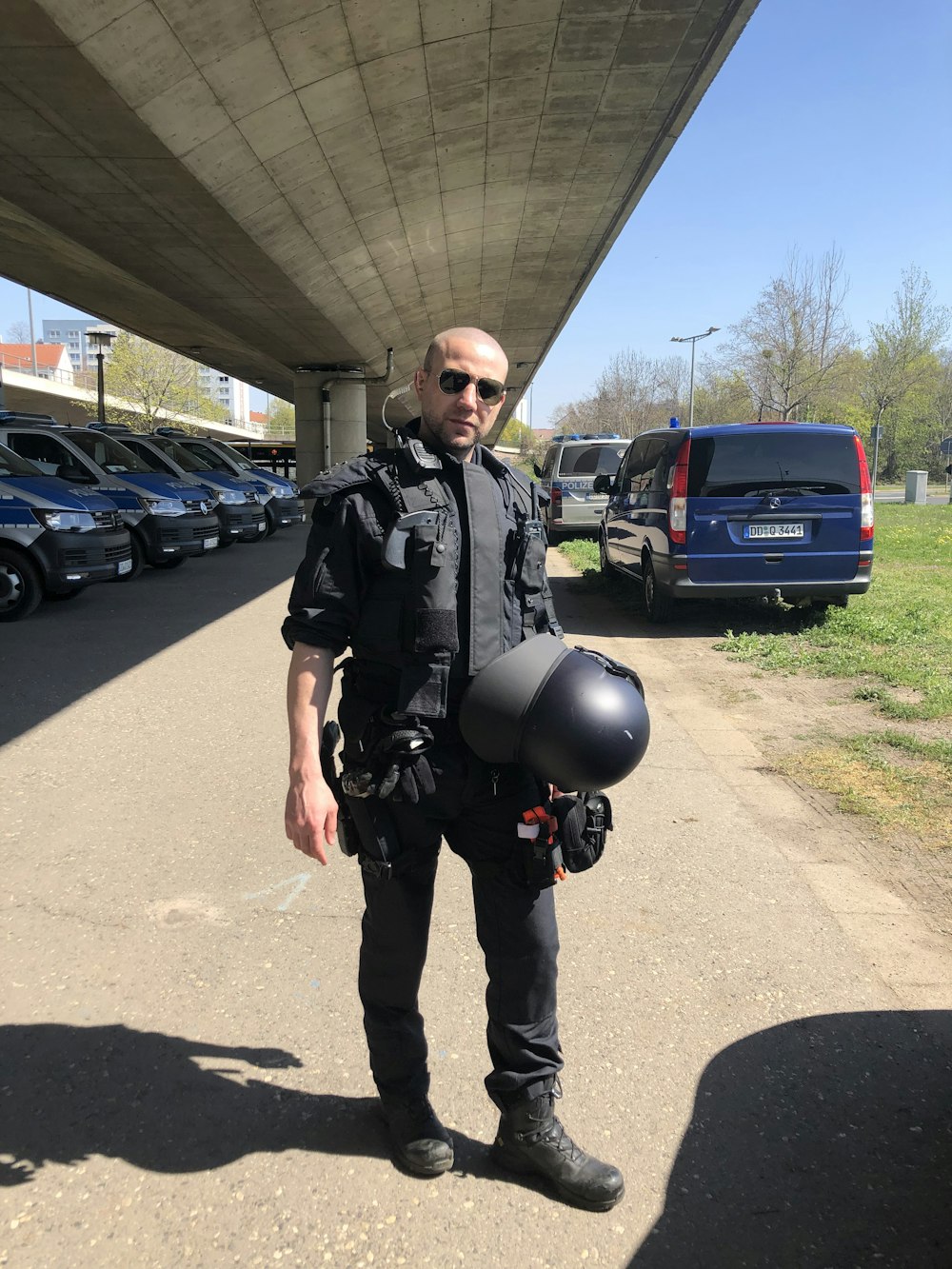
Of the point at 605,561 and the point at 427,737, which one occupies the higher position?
the point at 427,737

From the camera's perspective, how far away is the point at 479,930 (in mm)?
2410

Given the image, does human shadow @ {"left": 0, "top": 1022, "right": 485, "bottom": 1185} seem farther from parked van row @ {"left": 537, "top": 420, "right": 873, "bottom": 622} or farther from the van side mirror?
the van side mirror

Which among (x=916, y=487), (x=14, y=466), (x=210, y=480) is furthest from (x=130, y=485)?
(x=916, y=487)

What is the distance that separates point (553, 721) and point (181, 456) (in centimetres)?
1680

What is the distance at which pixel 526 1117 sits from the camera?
2297 mm

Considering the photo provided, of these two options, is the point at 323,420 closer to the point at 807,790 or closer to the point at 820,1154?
the point at 807,790

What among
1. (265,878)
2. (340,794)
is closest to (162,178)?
(265,878)

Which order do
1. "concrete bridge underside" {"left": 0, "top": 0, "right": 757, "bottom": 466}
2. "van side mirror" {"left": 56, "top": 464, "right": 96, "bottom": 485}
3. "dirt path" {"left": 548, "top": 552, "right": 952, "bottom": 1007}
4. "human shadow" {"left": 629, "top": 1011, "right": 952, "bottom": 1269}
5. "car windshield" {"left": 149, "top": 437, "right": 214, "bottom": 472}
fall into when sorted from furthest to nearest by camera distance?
1. "car windshield" {"left": 149, "top": 437, "right": 214, "bottom": 472}
2. "van side mirror" {"left": 56, "top": 464, "right": 96, "bottom": 485}
3. "concrete bridge underside" {"left": 0, "top": 0, "right": 757, "bottom": 466}
4. "dirt path" {"left": 548, "top": 552, "right": 952, "bottom": 1007}
5. "human shadow" {"left": 629, "top": 1011, "right": 952, "bottom": 1269}

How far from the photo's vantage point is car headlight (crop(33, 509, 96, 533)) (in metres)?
10.1

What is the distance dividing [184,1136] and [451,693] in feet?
4.32

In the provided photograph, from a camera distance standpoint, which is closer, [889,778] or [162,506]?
[889,778]

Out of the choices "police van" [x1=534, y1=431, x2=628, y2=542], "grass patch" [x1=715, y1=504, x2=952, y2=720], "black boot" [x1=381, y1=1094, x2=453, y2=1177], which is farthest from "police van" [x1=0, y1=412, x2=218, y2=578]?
"black boot" [x1=381, y1=1094, x2=453, y2=1177]

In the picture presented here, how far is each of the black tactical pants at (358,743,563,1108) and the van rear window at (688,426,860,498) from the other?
7127mm

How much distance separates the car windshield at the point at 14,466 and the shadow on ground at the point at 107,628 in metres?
1.50
